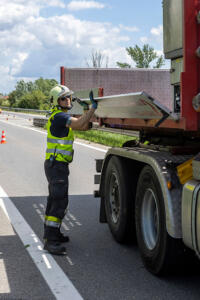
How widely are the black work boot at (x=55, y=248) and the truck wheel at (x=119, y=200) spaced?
743 millimetres

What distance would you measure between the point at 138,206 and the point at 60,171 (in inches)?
42.5

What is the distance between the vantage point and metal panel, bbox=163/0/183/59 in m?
4.28

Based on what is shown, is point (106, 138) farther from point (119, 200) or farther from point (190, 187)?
point (190, 187)

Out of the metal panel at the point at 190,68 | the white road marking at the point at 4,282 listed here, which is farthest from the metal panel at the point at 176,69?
the white road marking at the point at 4,282

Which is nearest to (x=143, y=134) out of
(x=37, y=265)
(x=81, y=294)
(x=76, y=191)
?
(x=37, y=265)

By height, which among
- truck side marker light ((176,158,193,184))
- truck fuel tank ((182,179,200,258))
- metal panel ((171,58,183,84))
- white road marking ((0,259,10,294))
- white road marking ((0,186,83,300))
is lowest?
white road marking ((0,259,10,294))

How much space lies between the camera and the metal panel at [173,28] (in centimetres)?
428

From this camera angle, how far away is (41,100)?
99.4 metres

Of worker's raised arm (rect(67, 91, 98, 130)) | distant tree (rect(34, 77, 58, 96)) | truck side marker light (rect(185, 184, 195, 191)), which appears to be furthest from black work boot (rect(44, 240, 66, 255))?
distant tree (rect(34, 77, 58, 96))

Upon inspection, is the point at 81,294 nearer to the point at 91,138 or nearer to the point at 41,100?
the point at 91,138

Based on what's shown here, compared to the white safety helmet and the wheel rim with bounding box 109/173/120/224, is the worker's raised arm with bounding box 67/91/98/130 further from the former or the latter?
the wheel rim with bounding box 109/173/120/224

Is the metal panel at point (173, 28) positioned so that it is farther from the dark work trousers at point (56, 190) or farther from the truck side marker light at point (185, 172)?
the dark work trousers at point (56, 190)

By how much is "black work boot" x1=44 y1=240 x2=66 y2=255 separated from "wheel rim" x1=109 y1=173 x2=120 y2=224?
0.85 m

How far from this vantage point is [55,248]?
5.82 metres
